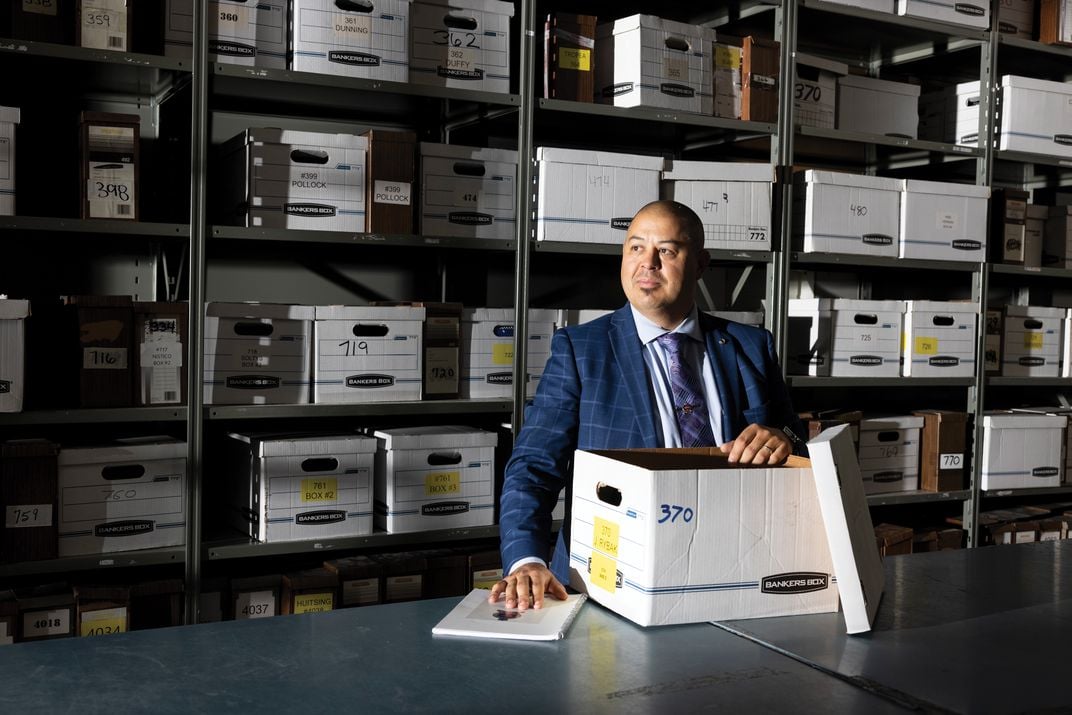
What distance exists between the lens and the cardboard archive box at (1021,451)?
12.8 feet

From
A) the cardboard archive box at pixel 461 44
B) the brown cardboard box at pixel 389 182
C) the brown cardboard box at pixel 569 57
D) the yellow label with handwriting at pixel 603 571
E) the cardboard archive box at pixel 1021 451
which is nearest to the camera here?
the yellow label with handwriting at pixel 603 571

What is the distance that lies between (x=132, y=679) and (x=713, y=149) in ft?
9.82

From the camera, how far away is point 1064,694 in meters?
1.29

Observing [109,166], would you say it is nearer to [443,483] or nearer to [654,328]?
[443,483]

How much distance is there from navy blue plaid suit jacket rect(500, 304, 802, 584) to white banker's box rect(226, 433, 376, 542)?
0.86 metres

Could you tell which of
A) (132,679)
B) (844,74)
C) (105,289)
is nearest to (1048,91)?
(844,74)

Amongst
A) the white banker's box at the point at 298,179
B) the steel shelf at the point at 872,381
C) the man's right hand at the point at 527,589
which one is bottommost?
the man's right hand at the point at 527,589

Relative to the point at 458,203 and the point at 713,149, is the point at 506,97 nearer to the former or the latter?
the point at 458,203

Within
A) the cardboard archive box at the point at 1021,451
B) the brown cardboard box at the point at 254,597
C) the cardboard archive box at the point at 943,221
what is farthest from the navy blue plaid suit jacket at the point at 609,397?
the cardboard archive box at the point at 1021,451

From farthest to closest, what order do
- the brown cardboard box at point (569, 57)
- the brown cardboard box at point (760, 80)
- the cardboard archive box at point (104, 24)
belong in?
the brown cardboard box at point (760, 80)
the brown cardboard box at point (569, 57)
the cardboard archive box at point (104, 24)

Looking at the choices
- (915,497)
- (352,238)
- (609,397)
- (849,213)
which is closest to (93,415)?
(352,238)

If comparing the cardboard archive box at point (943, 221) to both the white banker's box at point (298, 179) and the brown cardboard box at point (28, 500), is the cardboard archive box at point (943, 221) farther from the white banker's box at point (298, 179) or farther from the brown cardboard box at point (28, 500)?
the brown cardboard box at point (28, 500)

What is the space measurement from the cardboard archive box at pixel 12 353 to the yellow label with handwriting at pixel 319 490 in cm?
75

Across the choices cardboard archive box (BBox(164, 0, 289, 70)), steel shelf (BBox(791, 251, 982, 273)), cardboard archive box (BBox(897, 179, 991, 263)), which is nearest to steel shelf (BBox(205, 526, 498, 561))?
cardboard archive box (BBox(164, 0, 289, 70))
